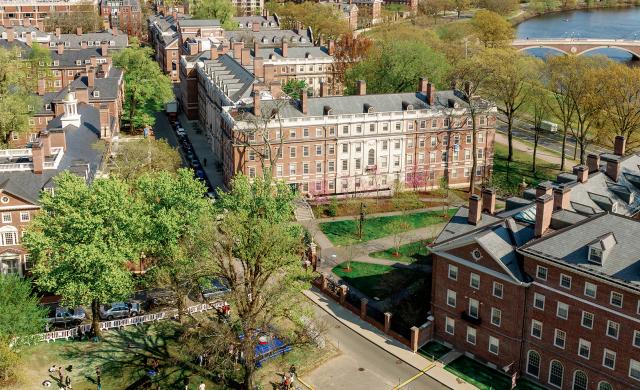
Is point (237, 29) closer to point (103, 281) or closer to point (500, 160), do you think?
point (500, 160)

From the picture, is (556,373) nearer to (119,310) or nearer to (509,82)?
(119,310)

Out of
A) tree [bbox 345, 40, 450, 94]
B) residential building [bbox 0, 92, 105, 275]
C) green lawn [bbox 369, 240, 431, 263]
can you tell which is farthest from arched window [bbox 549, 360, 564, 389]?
tree [bbox 345, 40, 450, 94]

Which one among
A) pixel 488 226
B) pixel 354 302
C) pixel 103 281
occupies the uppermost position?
pixel 488 226

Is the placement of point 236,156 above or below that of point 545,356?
above

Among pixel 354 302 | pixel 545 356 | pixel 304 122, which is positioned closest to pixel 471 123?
pixel 304 122

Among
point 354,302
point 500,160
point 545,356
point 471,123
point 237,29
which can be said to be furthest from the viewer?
point 237,29

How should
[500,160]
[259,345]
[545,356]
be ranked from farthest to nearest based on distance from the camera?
[500,160], [259,345], [545,356]

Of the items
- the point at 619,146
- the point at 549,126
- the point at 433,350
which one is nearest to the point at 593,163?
the point at 619,146
